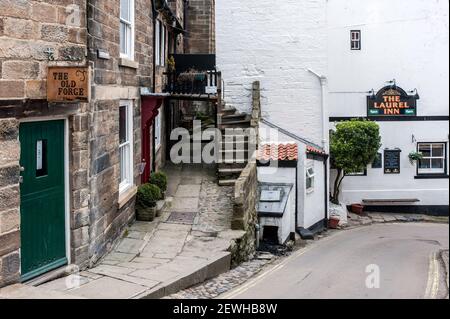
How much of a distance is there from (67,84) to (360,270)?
7.51 metres

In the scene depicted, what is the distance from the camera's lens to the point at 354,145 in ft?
65.8

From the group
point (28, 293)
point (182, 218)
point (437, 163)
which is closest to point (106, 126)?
point (28, 293)

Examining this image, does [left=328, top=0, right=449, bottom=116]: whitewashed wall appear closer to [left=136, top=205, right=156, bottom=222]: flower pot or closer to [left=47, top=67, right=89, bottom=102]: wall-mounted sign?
[left=136, top=205, right=156, bottom=222]: flower pot

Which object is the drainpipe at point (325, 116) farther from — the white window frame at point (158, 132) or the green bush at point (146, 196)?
the green bush at point (146, 196)

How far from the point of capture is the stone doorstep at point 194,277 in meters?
6.94

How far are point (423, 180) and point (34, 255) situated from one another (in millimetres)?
18413

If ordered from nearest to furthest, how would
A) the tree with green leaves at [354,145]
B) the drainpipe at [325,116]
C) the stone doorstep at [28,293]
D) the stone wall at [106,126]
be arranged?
1. the stone doorstep at [28,293]
2. the stone wall at [106,126]
3. the drainpipe at [325,116]
4. the tree with green leaves at [354,145]

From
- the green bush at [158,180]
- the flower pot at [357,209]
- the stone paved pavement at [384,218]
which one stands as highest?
the green bush at [158,180]

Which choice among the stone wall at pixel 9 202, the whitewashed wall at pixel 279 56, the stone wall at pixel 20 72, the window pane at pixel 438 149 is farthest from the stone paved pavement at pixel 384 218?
the stone wall at pixel 9 202

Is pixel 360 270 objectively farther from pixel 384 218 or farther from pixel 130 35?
pixel 384 218

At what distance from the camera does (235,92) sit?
64.2 ft

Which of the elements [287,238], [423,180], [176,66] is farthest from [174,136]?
[423,180]

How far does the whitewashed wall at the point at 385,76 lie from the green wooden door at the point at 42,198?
16367 mm
